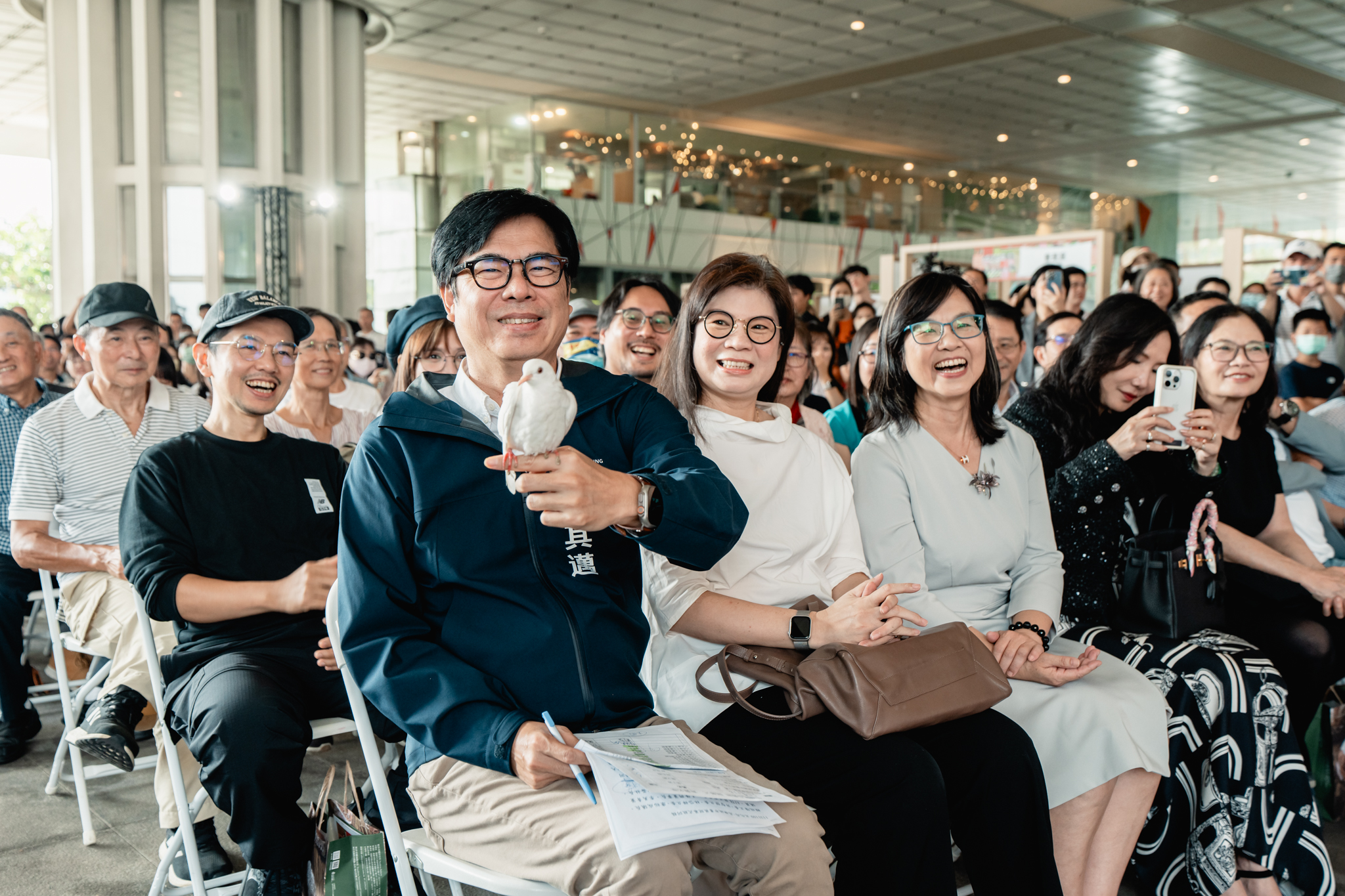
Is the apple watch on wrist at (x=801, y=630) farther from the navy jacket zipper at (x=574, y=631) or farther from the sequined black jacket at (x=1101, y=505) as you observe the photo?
the sequined black jacket at (x=1101, y=505)

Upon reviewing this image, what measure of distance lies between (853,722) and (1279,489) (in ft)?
6.98

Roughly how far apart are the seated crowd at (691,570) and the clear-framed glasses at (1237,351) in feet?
0.05

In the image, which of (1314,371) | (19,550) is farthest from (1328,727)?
(19,550)

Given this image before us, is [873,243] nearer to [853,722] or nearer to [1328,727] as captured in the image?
[1328,727]

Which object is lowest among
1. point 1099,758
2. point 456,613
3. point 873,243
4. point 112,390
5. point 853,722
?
point 1099,758

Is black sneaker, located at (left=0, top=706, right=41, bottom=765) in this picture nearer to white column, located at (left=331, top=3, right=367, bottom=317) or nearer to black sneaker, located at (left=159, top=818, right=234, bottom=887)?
black sneaker, located at (left=159, top=818, right=234, bottom=887)

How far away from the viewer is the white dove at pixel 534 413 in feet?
4.57

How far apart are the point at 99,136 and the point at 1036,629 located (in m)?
12.7

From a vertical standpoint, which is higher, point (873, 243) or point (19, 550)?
point (873, 243)

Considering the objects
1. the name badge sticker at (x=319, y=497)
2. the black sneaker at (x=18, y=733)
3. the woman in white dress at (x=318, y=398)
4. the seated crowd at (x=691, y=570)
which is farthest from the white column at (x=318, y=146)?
the name badge sticker at (x=319, y=497)

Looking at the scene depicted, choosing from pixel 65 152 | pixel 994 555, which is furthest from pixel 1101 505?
pixel 65 152

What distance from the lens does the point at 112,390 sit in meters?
3.38

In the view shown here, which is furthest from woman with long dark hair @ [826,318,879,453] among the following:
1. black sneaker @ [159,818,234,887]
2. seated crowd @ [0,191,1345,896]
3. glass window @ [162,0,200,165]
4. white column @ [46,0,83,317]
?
white column @ [46,0,83,317]

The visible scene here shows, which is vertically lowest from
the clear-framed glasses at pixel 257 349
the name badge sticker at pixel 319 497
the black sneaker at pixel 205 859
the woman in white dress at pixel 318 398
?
Answer: the black sneaker at pixel 205 859
